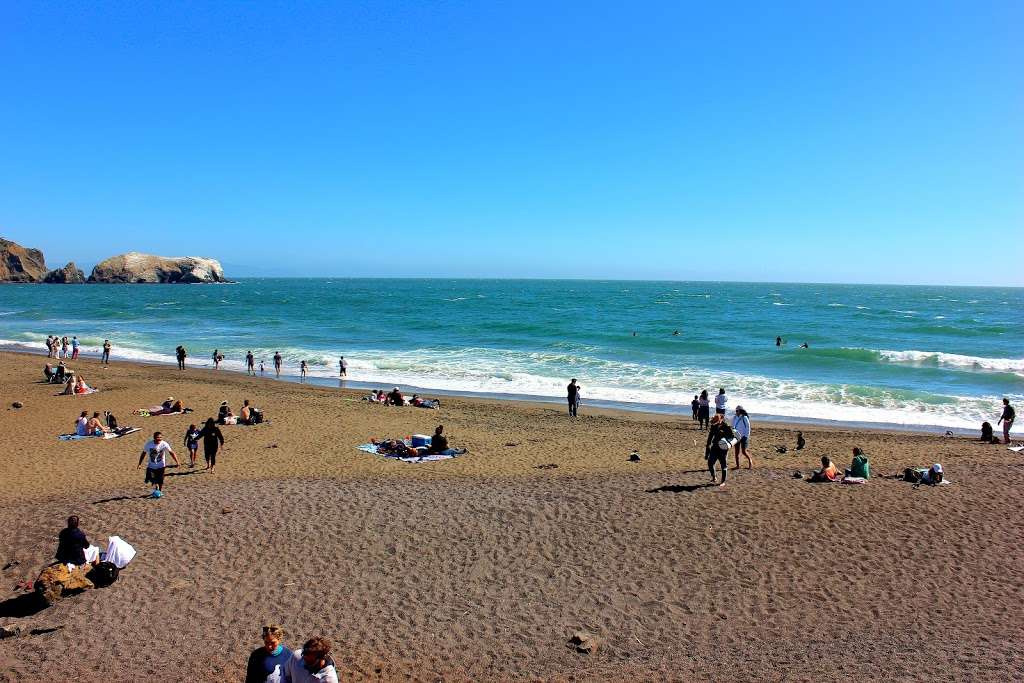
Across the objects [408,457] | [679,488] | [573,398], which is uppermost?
[573,398]

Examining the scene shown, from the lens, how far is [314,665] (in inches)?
187

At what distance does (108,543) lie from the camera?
8.77 m

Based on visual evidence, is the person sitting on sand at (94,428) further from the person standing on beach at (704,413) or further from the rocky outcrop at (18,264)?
the rocky outcrop at (18,264)

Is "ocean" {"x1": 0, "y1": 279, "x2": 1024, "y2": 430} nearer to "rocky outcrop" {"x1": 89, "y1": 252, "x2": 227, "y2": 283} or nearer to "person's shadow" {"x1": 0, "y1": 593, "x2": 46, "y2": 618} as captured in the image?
"person's shadow" {"x1": 0, "y1": 593, "x2": 46, "y2": 618}

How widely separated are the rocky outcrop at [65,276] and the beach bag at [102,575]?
5867 inches

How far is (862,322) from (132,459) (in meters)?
63.6

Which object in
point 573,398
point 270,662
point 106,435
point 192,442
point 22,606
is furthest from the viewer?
point 573,398

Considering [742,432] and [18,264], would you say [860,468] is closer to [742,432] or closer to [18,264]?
[742,432]

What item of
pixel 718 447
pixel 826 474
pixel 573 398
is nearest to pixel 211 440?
pixel 718 447

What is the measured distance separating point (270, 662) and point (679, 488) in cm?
832

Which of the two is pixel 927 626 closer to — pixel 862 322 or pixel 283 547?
pixel 283 547

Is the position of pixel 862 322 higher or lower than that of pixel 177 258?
lower

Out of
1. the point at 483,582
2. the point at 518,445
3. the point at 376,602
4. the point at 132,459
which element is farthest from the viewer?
the point at 518,445

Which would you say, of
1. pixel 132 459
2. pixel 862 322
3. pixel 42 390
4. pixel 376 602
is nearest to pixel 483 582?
pixel 376 602
